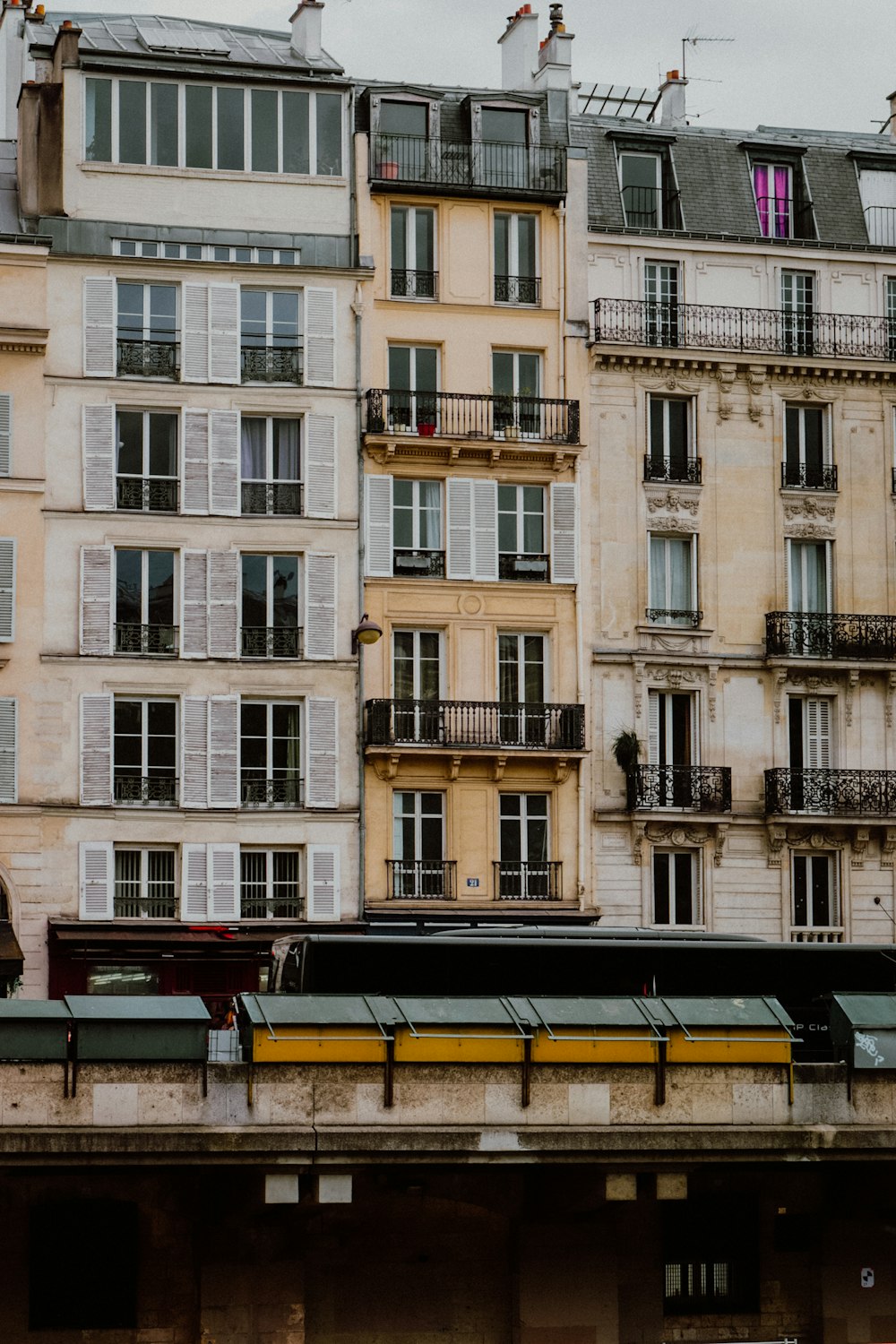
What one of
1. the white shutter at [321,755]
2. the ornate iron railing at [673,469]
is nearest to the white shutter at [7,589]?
the white shutter at [321,755]

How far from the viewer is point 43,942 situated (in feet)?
162

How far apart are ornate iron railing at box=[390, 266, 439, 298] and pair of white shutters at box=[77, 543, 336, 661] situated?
6173mm

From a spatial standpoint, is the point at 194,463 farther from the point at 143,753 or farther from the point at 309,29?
the point at 309,29

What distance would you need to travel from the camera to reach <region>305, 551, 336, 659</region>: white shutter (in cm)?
5156

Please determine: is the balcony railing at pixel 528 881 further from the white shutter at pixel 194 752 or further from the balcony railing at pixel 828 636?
the balcony railing at pixel 828 636

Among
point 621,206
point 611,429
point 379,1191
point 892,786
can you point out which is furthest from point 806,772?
point 379,1191

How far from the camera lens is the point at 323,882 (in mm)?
50688

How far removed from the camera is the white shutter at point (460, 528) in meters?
52.6

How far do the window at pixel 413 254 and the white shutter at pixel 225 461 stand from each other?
4780 millimetres

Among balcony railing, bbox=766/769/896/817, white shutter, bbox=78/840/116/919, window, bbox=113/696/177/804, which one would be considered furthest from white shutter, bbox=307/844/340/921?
balcony railing, bbox=766/769/896/817

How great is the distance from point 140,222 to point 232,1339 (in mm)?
26430

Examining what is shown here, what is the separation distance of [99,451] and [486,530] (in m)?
8.36

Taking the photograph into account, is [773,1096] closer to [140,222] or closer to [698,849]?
[698,849]

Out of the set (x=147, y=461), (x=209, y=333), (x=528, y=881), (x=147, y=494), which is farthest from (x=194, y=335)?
(x=528, y=881)
